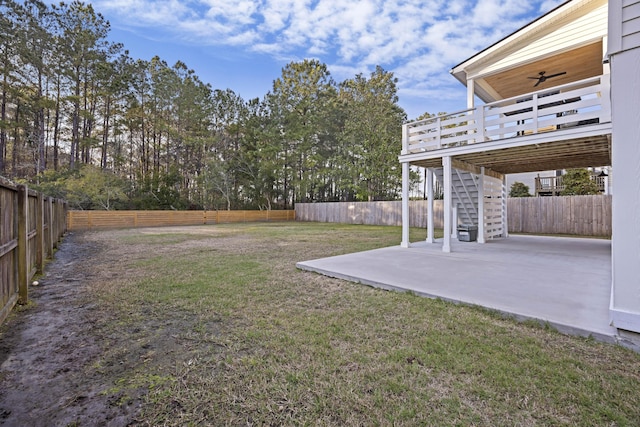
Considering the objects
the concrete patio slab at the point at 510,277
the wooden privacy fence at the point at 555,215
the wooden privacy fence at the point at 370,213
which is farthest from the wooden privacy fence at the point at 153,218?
the concrete patio slab at the point at 510,277

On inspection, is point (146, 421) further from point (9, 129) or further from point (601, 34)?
point (9, 129)

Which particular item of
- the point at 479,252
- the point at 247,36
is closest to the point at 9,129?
the point at 247,36

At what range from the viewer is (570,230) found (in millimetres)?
10703

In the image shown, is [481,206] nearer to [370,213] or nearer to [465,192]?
[465,192]

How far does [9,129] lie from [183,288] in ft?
63.6

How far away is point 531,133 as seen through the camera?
631 centimetres

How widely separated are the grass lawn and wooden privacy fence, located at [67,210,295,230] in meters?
14.7

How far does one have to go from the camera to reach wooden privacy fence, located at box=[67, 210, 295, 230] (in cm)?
1458

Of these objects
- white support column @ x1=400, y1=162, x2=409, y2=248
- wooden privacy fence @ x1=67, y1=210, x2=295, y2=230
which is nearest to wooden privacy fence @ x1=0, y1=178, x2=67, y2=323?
white support column @ x1=400, y1=162, x2=409, y2=248

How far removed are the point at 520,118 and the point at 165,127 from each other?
2108 cm

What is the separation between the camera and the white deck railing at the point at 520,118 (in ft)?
15.3

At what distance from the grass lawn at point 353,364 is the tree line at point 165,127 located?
16960mm

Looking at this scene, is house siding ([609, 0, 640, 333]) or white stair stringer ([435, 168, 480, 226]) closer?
house siding ([609, 0, 640, 333])

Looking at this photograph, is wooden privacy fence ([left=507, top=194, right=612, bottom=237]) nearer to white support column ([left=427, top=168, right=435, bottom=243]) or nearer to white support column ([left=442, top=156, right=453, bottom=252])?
white support column ([left=427, top=168, right=435, bottom=243])
